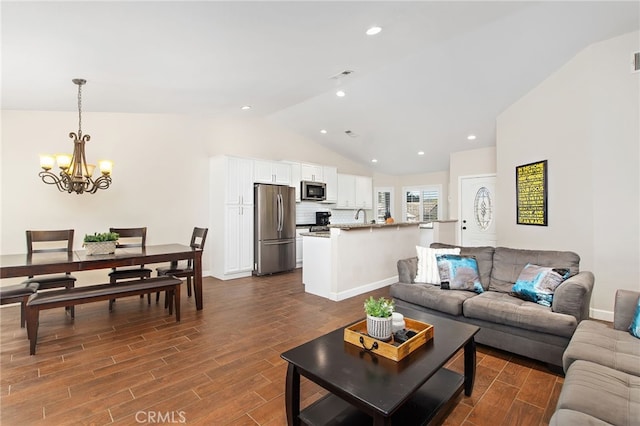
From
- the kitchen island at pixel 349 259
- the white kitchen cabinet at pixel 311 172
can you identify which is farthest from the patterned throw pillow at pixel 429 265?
the white kitchen cabinet at pixel 311 172

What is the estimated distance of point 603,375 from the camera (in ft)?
A: 5.04

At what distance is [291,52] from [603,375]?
333 centimetres

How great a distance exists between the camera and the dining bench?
2.64 meters

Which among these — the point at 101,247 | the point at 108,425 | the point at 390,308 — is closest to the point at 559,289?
the point at 390,308

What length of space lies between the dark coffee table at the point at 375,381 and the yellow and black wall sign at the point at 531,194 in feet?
9.84

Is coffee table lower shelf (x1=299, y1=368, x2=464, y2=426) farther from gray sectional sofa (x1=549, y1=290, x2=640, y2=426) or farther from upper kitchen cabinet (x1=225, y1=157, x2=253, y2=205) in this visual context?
upper kitchen cabinet (x1=225, y1=157, x2=253, y2=205)

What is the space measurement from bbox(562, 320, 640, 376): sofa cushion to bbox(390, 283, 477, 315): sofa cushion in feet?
2.94

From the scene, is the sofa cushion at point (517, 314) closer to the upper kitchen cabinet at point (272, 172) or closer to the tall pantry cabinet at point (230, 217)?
the tall pantry cabinet at point (230, 217)

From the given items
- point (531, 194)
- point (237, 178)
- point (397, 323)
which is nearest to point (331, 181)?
point (237, 178)

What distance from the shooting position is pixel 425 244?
19.7 ft

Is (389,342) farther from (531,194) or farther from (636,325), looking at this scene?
(531,194)

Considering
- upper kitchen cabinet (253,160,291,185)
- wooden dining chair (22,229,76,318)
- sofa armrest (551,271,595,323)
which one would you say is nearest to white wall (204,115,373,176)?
upper kitchen cabinet (253,160,291,185)

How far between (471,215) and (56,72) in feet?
23.2

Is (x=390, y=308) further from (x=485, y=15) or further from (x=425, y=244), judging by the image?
(x=425, y=244)
